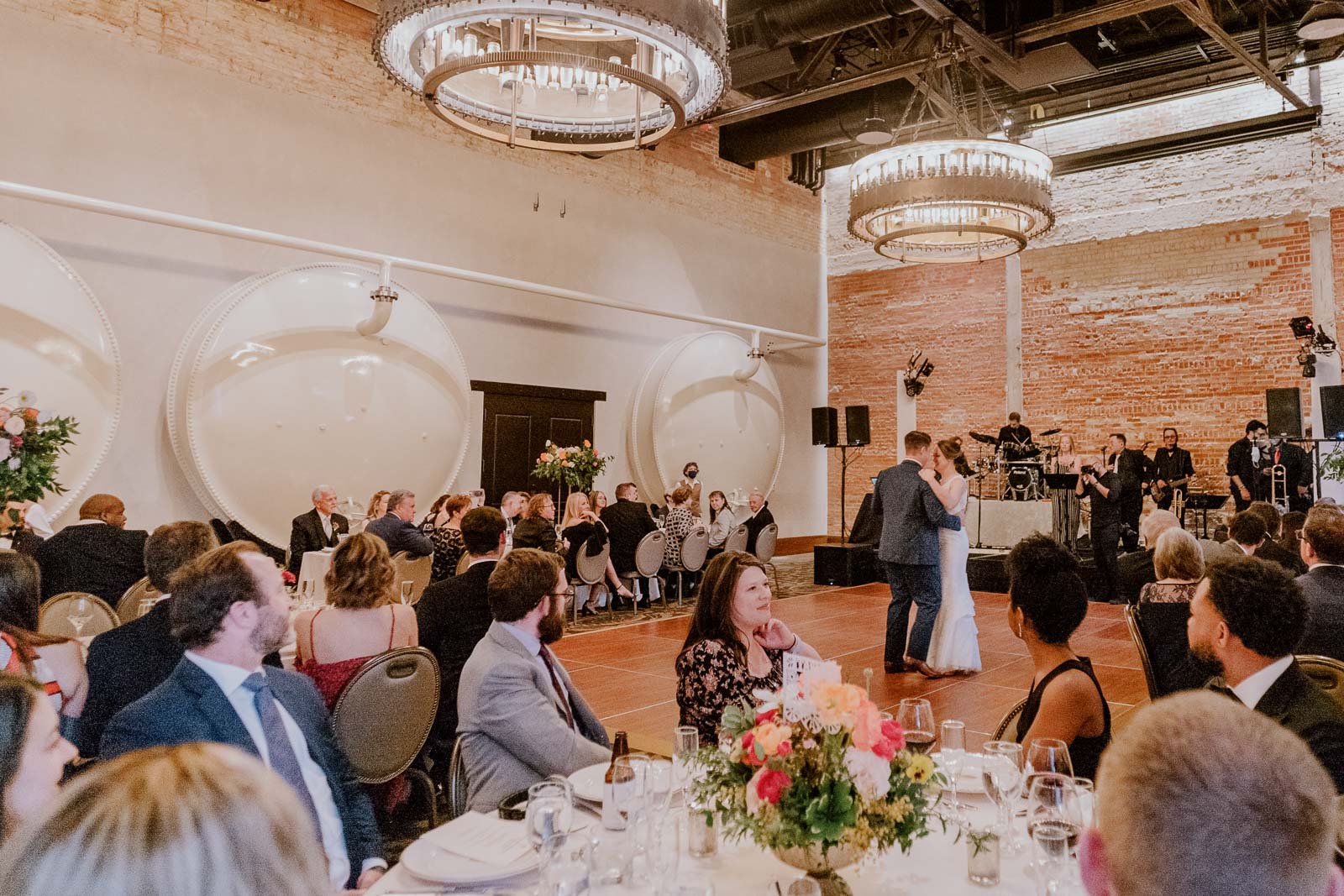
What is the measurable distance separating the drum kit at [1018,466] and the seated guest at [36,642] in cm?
1097

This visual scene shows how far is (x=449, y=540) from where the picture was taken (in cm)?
636

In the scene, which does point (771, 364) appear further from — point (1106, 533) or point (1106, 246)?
point (1106, 533)

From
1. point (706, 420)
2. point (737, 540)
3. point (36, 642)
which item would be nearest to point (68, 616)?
point (36, 642)

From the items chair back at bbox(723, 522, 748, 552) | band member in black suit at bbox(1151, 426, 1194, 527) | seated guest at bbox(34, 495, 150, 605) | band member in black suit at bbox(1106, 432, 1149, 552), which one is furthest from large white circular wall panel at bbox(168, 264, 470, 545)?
band member in black suit at bbox(1151, 426, 1194, 527)

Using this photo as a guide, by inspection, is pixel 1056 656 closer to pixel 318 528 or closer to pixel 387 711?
pixel 387 711

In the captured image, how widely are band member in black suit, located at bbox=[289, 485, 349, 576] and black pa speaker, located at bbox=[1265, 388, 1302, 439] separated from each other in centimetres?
1018

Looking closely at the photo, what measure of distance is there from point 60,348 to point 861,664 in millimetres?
6463

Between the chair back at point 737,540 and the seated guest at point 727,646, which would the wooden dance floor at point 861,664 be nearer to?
the chair back at point 737,540

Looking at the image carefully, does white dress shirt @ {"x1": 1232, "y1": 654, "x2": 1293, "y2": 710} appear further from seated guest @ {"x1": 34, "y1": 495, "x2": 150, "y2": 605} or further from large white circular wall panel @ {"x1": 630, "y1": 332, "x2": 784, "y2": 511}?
large white circular wall panel @ {"x1": 630, "y1": 332, "x2": 784, "y2": 511}

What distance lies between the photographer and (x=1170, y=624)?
3.32 meters

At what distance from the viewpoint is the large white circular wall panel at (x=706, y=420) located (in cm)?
1158

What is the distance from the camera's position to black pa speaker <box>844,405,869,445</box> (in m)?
12.8

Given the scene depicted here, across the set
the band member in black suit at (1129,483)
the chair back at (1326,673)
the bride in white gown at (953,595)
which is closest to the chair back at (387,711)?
the chair back at (1326,673)

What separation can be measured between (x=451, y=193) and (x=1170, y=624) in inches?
337
